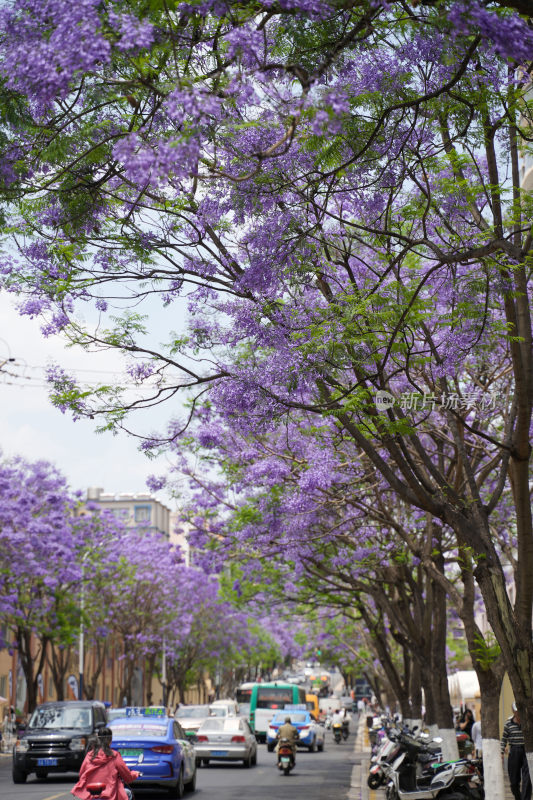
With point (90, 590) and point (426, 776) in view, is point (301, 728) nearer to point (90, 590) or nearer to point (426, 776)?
point (90, 590)

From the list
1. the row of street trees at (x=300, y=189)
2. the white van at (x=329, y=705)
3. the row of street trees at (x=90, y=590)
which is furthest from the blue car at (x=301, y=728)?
the white van at (x=329, y=705)

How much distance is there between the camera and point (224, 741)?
2967 centimetres

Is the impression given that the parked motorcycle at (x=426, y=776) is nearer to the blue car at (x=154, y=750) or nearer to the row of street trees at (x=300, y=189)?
the row of street trees at (x=300, y=189)

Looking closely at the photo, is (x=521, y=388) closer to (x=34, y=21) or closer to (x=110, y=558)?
(x=34, y=21)

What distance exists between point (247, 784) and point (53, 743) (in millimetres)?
4039

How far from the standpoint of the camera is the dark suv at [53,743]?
22.3 meters

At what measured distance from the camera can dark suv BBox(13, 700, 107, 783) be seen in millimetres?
22297

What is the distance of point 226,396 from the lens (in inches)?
508

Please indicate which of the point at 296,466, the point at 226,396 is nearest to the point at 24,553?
the point at 296,466

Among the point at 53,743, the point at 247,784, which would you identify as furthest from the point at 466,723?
the point at 53,743

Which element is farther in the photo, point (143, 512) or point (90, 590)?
point (143, 512)

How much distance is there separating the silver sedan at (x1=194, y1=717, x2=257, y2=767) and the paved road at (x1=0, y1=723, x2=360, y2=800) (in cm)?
37

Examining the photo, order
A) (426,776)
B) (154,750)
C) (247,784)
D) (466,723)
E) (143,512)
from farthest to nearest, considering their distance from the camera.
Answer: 1. (143,512)
2. (466,723)
3. (247,784)
4. (154,750)
5. (426,776)

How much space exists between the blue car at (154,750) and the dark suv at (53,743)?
3.21 m
